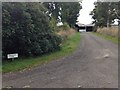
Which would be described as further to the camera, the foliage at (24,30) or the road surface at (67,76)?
the foliage at (24,30)

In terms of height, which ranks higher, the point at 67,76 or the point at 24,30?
the point at 24,30

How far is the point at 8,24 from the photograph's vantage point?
1520 centimetres

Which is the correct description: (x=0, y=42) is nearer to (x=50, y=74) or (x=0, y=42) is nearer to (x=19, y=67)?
(x=19, y=67)

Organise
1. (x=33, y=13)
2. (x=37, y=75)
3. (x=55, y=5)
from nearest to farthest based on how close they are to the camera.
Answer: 1. (x=37, y=75)
2. (x=33, y=13)
3. (x=55, y=5)

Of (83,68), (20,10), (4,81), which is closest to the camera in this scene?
(4,81)

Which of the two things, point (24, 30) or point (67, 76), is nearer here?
point (67, 76)

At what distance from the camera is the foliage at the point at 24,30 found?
15359mm

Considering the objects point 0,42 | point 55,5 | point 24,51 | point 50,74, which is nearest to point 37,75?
point 50,74

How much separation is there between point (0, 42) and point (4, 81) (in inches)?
177

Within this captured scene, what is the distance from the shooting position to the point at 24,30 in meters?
16.5

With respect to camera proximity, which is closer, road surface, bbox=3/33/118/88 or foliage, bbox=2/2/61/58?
road surface, bbox=3/33/118/88

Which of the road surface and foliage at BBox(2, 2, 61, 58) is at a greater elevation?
foliage at BBox(2, 2, 61, 58)

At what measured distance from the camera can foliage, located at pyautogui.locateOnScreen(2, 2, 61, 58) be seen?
1536 cm

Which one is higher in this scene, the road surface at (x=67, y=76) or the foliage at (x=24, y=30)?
the foliage at (x=24, y=30)
